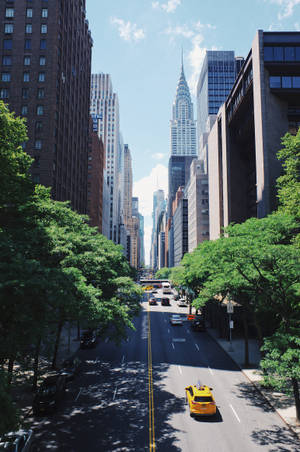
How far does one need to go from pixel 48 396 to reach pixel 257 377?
15.7 m

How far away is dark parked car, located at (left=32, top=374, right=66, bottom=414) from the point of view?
1734cm

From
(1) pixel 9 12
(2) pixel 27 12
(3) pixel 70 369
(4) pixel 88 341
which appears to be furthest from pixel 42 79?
(3) pixel 70 369

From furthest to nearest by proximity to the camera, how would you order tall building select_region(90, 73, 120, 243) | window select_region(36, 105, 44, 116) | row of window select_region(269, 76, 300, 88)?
tall building select_region(90, 73, 120, 243) → window select_region(36, 105, 44, 116) → row of window select_region(269, 76, 300, 88)

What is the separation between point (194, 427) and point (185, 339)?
21773mm

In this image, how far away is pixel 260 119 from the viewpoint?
3962 centimetres

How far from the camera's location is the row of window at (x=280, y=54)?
40.6 meters

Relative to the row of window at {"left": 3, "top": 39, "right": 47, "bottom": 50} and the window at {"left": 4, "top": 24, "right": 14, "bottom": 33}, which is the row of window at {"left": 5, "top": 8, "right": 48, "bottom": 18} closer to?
the window at {"left": 4, "top": 24, "right": 14, "bottom": 33}

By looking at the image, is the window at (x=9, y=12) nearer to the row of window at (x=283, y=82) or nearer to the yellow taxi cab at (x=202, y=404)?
the row of window at (x=283, y=82)

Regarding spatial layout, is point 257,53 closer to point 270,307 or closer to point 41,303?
point 270,307

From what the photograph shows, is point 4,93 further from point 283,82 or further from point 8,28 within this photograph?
point 283,82

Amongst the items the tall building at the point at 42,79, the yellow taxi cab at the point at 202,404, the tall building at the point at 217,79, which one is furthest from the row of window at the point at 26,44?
the tall building at the point at 217,79

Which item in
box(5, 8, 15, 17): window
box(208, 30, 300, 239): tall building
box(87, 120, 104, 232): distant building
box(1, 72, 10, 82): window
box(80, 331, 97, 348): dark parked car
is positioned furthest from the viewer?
box(87, 120, 104, 232): distant building

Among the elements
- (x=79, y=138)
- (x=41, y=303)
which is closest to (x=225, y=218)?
(x=79, y=138)

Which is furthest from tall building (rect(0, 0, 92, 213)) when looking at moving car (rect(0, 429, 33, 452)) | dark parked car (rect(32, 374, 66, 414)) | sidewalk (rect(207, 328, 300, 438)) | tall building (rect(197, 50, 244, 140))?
tall building (rect(197, 50, 244, 140))
